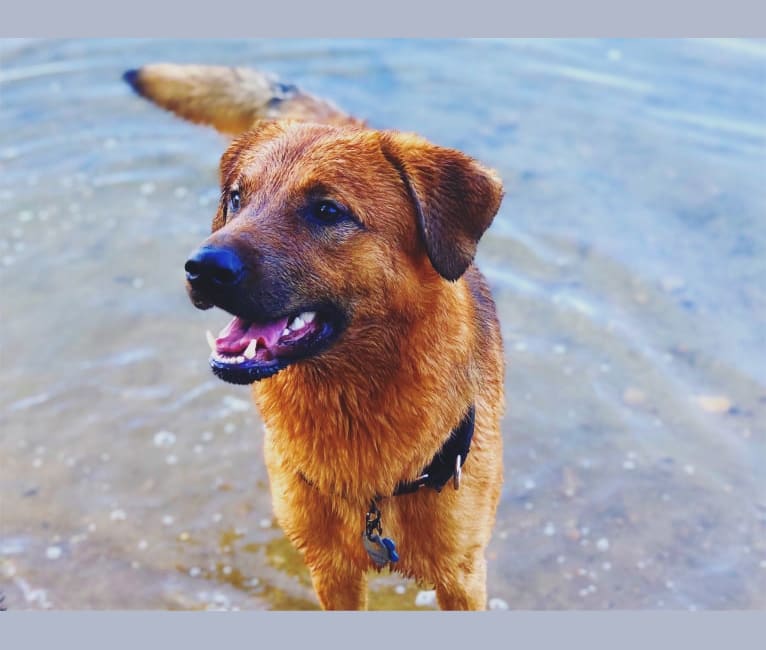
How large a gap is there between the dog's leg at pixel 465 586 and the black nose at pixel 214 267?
5.46ft

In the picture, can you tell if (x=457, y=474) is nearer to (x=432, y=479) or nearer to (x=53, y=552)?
(x=432, y=479)

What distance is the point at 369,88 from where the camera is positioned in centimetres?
934

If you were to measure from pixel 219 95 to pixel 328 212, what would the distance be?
2551 mm

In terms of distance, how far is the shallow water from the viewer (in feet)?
15.7

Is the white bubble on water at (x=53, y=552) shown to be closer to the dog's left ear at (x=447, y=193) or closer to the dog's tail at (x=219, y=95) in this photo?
the dog's tail at (x=219, y=95)

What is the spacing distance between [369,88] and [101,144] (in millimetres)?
2895

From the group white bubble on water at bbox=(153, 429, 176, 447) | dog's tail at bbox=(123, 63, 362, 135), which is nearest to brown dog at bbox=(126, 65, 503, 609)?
dog's tail at bbox=(123, 63, 362, 135)

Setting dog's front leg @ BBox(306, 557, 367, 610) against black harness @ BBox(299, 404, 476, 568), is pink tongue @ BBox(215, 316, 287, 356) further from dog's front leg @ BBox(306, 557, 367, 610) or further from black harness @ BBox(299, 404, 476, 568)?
dog's front leg @ BBox(306, 557, 367, 610)

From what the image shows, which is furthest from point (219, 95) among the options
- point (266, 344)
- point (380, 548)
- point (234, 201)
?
point (380, 548)

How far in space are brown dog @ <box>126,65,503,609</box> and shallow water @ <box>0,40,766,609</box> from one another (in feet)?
3.55

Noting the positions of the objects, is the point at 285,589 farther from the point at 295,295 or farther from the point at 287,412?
the point at 295,295

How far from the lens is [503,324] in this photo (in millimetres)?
6445

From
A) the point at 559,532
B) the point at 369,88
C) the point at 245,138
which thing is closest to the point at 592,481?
the point at 559,532

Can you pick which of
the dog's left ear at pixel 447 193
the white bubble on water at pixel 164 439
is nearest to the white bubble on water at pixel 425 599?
the white bubble on water at pixel 164 439
